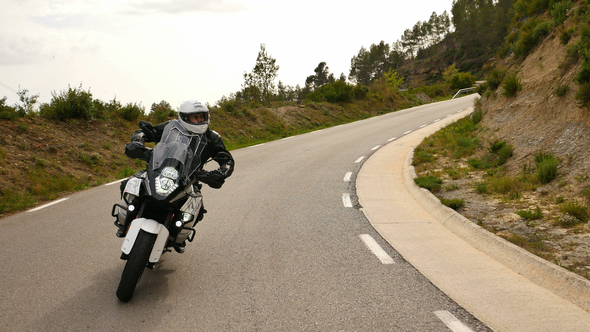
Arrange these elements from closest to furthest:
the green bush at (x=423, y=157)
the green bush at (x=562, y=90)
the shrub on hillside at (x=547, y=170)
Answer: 1. the shrub on hillside at (x=547, y=170)
2. the green bush at (x=562, y=90)
3. the green bush at (x=423, y=157)

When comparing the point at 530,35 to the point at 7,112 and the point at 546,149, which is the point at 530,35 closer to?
the point at 546,149

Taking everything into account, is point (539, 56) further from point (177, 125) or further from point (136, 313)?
point (136, 313)

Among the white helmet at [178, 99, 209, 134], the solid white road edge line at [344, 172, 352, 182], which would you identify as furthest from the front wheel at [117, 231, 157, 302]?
the solid white road edge line at [344, 172, 352, 182]

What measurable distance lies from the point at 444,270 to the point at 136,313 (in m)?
3.29

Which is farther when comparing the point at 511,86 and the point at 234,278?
the point at 511,86

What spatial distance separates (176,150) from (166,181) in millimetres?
396

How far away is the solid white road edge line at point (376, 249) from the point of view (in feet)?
17.2

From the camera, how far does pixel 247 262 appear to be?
533cm

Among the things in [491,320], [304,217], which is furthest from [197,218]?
[491,320]

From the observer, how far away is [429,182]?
8.84m

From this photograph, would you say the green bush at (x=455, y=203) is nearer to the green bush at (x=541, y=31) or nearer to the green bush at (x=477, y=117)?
the green bush at (x=477, y=117)

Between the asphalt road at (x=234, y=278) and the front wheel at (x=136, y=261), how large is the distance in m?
0.22

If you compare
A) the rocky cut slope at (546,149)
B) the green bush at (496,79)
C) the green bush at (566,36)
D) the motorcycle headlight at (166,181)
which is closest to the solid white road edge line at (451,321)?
the rocky cut slope at (546,149)

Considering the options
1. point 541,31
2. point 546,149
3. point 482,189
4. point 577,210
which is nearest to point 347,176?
point 482,189
